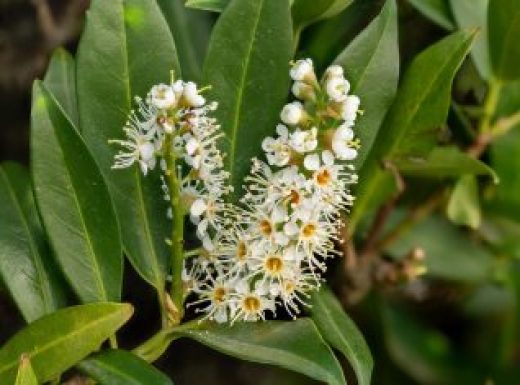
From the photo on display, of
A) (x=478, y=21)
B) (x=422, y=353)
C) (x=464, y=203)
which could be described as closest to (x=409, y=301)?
(x=422, y=353)

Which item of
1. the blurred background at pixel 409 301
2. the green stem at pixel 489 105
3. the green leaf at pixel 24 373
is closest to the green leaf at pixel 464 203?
the green stem at pixel 489 105

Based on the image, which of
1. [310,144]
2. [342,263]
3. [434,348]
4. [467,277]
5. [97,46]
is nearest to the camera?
[310,144]

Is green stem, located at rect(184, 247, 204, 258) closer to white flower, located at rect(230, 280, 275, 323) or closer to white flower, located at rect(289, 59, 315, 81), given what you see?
white flower, located at rect(230, 280, 275, 323)

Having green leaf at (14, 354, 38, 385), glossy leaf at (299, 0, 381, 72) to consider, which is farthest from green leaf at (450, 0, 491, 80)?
green leaf at (14, 354, 38, 385)

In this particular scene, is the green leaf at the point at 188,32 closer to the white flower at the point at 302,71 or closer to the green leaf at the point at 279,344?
the white flower at the point at 302,71

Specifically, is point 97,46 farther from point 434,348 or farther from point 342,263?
point 434,348

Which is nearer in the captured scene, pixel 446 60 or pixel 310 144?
pixel 310 144

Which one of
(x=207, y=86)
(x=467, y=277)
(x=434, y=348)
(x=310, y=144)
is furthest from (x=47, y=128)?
(x=434, y=348)

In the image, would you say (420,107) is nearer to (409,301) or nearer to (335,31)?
(335,31)
